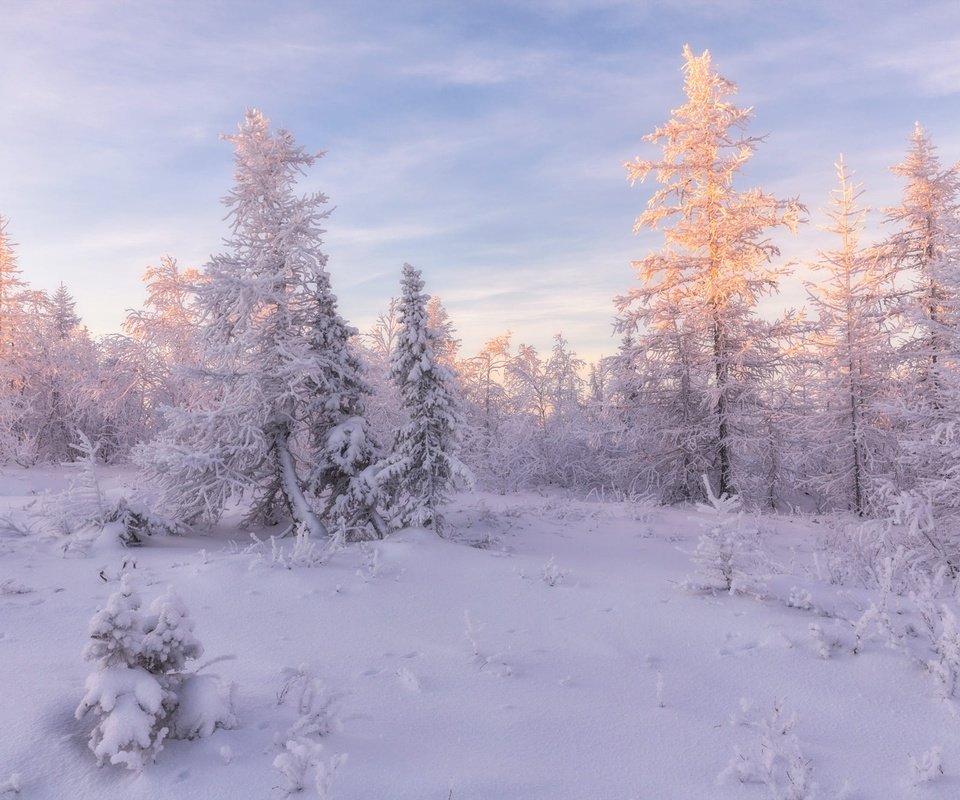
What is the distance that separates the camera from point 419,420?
11.4 m

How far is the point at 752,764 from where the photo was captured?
13.2ft

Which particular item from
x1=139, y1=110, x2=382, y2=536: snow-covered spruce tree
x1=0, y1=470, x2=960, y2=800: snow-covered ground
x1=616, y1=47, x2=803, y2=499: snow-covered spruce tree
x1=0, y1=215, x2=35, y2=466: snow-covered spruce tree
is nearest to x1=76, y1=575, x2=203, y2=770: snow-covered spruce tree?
x1=0, y1=470, x2=960, y2=800: snow-covered ground

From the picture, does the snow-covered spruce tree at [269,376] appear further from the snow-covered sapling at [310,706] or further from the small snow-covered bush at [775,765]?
the small snow-covered bush at [775,765]

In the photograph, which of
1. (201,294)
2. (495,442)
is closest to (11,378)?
(201,294)

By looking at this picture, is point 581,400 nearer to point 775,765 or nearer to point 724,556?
point 724,556

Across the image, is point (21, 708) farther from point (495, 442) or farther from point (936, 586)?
point (495, 442)

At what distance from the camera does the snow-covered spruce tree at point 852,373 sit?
Result: 17531mm

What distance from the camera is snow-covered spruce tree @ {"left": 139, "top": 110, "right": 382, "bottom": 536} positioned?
1136 centimetres

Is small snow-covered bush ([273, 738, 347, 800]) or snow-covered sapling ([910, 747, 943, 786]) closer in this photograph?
small snow-covered bush ([273, 738, 347, 800])

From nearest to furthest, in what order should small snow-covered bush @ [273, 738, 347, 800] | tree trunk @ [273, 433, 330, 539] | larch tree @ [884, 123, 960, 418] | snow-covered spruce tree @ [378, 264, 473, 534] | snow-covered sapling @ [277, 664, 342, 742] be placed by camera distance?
small snow-covered bush @ [273, 738, 347, 800], snow-covered sapling @ [277, 664, 342, 742], snow-covered spruce tree @ [378, 264, 473, 534], tree trunk @ [273, 433, 330, 539], larch tree @ [884, 123, 960, 418]

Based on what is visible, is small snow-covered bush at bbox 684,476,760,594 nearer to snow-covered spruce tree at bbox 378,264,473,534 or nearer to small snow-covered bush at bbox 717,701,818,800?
small snow-covered bush at bbox 717,701,818,800

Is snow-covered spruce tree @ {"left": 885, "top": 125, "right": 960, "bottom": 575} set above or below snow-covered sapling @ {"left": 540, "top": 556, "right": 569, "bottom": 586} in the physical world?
above

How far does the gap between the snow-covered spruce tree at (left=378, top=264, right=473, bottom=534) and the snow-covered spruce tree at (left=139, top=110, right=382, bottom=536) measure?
825 millimetres

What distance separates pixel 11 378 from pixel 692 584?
26757 mm
